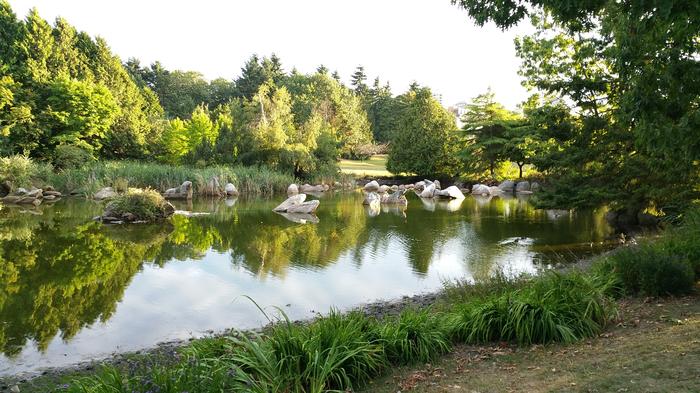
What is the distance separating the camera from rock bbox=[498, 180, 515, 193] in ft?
113

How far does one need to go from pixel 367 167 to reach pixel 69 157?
27852mm

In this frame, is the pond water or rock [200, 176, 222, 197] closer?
the pond water

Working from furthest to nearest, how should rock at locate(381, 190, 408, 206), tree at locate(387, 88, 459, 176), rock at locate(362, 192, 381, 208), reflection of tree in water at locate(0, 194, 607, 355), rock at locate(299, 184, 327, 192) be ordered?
tree at locate(387, 88, 459, 176) < rock at locate(299, 184, 327, 192) < rock at locate(381, 190, 408, 206) < rock at locate(362, 192, 381, 208) < reflection of tree in water at locate(0, 194, 607, 355)

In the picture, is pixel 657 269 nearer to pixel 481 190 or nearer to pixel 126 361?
pixel 126 361

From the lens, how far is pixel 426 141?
38906 mm

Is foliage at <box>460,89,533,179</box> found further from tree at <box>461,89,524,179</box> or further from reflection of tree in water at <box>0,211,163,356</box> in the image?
reflection of tree in water at <box>0,211,163,356</box>

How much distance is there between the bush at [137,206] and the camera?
57.2ft

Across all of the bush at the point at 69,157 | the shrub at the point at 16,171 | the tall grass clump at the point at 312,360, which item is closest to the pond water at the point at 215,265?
the tall grass clump at the point at 312,360

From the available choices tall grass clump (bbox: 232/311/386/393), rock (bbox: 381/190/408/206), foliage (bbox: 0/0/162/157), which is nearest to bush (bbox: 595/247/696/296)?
tall grass clump (bbox: 232/311/386/393)

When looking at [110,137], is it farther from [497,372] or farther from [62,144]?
[497,372]

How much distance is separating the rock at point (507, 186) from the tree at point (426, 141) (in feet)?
16.4

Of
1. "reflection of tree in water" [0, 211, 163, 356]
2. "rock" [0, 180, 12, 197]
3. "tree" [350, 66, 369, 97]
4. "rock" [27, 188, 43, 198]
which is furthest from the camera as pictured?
"tree" [350, 66, 369, 97]

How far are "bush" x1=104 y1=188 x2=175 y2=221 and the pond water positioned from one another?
86 centimetres

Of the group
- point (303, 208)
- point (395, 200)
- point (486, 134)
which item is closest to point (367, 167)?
point (486, 134)
